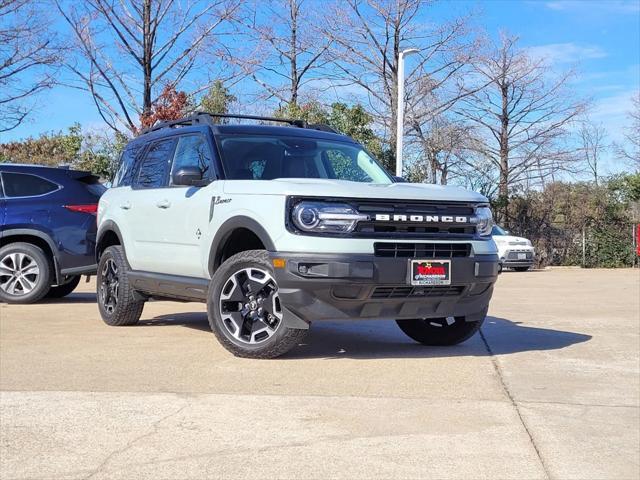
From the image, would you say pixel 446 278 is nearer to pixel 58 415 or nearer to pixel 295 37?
pixel 58 415

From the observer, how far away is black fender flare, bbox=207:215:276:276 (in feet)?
19.3

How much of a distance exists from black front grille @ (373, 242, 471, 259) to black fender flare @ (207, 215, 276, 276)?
0.81 meters

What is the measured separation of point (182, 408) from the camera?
473cm

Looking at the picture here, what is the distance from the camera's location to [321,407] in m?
4.76

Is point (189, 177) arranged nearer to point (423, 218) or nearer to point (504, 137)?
point (423, 218)

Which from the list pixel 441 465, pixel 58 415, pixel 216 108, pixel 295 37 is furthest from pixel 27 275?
pixel 295 37

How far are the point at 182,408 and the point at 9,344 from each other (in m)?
3.01

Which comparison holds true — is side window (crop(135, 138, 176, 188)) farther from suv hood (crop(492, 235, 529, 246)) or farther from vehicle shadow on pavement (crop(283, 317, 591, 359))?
suv hood (crop(492, 235, 529, 246))

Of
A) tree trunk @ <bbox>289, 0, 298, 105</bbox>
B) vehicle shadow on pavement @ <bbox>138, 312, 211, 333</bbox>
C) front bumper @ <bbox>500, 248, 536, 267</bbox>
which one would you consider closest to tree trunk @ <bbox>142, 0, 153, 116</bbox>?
tree trunk @ <bbox>289, 0, 298, 105</bbox>

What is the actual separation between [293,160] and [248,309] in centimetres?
161

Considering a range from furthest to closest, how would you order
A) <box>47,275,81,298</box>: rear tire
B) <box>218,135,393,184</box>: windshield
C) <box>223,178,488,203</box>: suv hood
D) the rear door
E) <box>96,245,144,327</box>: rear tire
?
1. <box>47,275,81,298</box>: rear tire
2. <box>96,245,144,327</box>: rear tire
3. the rear door
4. <box>218,135,393,184</box>: windshield
5. <box>223,178,488,203</box>: suv hood

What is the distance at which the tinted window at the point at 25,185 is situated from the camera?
10.5m

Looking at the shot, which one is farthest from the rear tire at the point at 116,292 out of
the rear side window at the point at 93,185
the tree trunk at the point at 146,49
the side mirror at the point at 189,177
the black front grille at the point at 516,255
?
the black front grille at the point at 516,255

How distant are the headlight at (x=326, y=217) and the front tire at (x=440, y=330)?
5.45 ft
